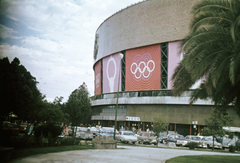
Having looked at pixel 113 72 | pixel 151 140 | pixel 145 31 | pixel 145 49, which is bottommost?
pixel 151 140

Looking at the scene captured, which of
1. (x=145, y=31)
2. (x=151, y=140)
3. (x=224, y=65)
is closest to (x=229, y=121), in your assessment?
(x=151, y=140)

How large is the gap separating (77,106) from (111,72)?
28020 millimetres

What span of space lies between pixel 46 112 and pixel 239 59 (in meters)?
15.5

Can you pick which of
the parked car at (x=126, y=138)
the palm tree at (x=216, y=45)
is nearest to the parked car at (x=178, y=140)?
the parked car at (x=126, y=138)

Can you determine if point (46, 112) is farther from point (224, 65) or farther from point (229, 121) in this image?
point (229, 121)

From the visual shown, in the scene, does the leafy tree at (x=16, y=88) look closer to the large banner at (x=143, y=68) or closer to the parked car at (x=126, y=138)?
the parked car at (x=126, y=138)

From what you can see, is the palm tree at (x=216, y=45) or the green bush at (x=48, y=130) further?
the green bush at (x=48, y=130)

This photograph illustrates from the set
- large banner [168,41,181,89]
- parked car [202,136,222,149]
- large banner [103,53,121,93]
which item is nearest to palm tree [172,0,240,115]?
parked car [202,136,222,149]

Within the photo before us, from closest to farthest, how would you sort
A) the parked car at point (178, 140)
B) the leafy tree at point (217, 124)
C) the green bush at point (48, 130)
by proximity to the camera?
the green bush at point (48, 130), the leafy tree at point (217, 124), the parked car at point (178, 140)

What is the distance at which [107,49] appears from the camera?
70.7 meters

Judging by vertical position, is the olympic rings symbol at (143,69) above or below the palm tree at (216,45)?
above

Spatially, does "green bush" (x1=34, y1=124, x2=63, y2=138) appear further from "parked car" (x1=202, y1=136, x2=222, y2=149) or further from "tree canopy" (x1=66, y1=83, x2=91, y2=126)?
"tree canopy" (x1=66, y1=83, x2=91, y2=126)

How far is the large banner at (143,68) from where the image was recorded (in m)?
58.3

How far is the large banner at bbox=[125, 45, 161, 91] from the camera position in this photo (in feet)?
191
